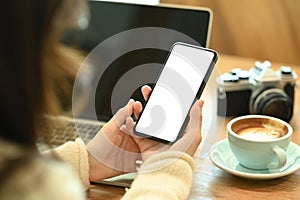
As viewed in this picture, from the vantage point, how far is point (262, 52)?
5.36 ft

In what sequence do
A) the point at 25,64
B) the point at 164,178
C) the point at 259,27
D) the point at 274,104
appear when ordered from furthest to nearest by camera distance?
the point at 259,27 → the point at 274,104 → the point at 164,178 → the point at 25,64

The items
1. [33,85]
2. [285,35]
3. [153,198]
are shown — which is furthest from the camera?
[285,35]

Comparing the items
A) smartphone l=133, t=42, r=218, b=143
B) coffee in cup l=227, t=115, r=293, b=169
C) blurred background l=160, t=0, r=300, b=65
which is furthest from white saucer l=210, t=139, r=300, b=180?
blurred background l=160, t=0, r=300, b=65

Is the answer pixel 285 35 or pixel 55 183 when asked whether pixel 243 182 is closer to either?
pixel 55 183

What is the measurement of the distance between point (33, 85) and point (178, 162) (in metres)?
0.33

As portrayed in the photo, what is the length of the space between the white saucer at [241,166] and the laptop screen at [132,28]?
0.15 meters

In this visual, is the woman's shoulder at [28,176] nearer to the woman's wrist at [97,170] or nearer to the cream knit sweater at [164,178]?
the cream knit sweater at [164,178]

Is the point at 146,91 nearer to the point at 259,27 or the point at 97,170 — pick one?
the point at 97,170

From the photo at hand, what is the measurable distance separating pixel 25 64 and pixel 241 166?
1.69ft

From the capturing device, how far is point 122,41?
3.76 ft

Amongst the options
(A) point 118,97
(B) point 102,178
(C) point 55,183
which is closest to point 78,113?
(A) point 118,97

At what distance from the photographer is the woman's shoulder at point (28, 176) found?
1.68 feet

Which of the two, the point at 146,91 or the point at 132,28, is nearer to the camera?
the point at 146,91

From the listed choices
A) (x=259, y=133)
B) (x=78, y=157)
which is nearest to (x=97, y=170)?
(x=78, y=157)
